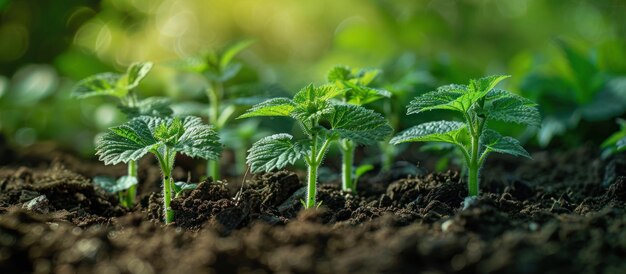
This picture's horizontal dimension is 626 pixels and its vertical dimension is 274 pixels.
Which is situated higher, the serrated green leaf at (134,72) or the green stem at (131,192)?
the serrated green leaf at (134,72)

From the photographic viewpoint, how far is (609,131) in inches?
113

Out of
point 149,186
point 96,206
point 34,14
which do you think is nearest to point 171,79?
point 34,14

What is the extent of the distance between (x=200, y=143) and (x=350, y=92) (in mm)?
503

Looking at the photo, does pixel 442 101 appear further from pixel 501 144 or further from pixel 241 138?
pixel 241 138

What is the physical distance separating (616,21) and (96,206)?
4.21 meters

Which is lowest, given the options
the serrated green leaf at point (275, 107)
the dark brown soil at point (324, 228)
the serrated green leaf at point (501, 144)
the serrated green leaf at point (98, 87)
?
the dark brown soil at point (324, 228)

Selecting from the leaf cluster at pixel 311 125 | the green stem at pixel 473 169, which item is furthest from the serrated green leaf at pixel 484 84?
the leaf cluster at pixel 311 125

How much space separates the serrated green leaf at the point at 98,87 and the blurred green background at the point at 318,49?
0.19 metres

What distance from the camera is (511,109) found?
1.77 m

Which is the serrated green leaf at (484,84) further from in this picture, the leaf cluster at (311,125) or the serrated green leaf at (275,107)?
the serrated green leaf at (275,107)

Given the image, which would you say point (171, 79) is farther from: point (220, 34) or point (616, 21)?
point (616, 21)

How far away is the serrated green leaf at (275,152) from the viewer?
5.43 ft

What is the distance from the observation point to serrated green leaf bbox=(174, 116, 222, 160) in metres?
1.66

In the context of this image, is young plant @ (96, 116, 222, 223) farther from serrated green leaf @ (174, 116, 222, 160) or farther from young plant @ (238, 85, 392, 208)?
young plant @ (238, 85, 392, 208)
